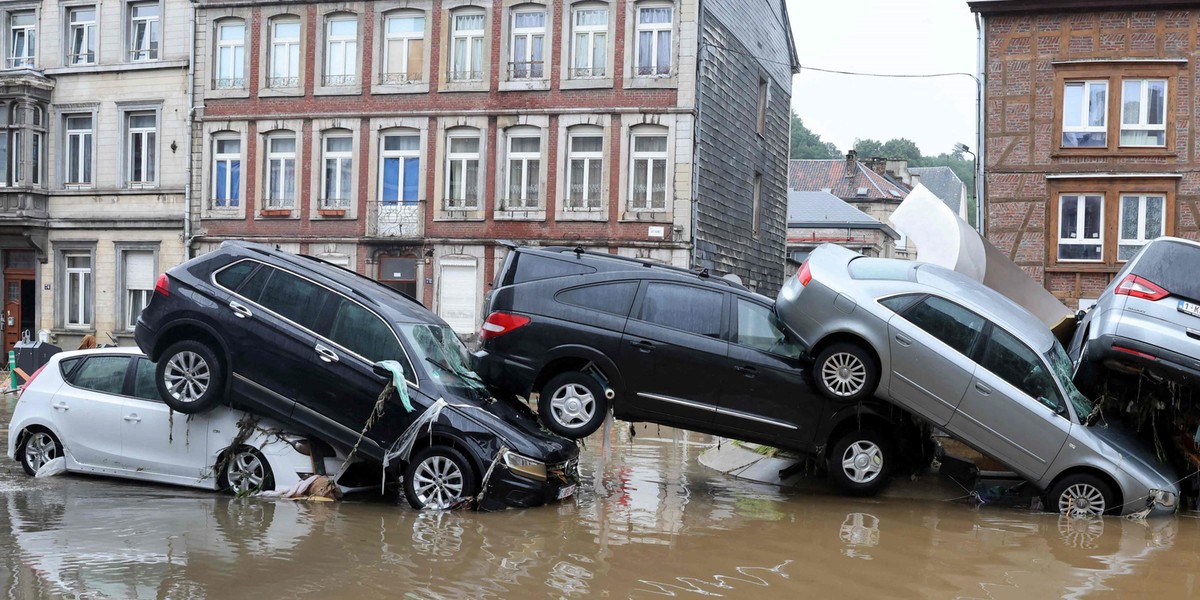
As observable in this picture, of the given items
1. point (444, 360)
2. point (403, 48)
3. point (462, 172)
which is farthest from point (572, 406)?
point (403, 48)

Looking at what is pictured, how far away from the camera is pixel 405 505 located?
1017 cm

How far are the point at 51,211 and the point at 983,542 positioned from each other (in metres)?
28.4

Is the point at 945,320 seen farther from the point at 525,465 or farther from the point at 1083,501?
the point at 525,465

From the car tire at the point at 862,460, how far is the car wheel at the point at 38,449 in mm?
7289

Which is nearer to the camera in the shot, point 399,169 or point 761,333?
point 761,333

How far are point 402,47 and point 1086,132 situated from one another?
51.4 feet

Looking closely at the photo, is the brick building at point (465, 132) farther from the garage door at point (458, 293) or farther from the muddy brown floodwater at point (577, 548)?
the muddy brown floodwater at point (577, 548)

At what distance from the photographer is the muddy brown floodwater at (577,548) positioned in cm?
734

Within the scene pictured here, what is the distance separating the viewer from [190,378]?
10203 millimetres

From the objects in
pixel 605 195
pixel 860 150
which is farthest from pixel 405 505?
pixel 860 150

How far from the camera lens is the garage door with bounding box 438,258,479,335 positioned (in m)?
28.0

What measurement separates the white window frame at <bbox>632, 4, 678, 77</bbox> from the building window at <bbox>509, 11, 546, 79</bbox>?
7.42 feet

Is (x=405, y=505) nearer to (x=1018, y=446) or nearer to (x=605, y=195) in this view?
(x=1018, y=446)

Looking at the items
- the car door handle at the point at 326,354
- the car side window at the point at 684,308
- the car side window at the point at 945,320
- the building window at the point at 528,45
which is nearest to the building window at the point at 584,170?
the building window at the point at 528,45
